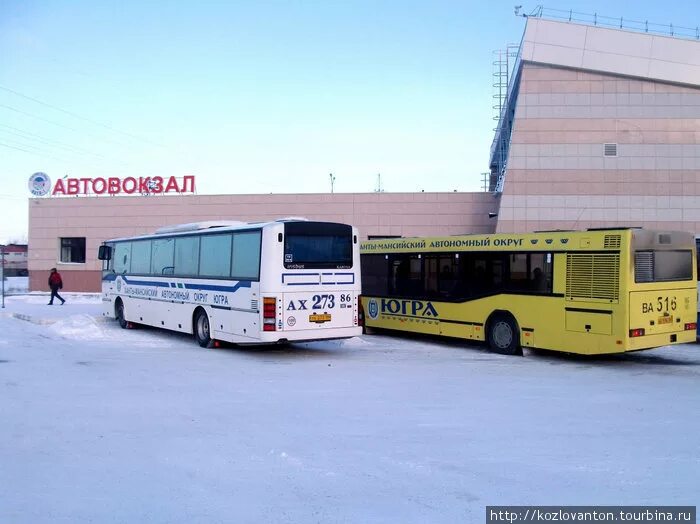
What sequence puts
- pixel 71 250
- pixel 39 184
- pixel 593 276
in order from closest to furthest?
pixel 593 276, pixel 39 184, pixel 71 250

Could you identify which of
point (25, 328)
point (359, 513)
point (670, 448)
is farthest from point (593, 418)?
point (25, 328)

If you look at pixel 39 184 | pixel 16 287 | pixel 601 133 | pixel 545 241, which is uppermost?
pixel 601 133

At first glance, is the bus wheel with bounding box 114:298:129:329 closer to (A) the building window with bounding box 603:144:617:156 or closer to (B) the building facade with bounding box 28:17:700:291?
(B) the building facade with bounding box 28:17:700:291

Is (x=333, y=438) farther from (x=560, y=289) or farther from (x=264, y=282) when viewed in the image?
(x=560, y=289)

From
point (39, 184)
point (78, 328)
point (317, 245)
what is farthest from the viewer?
point (39, 184)

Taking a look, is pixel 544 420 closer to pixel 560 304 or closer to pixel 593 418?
pixel 593 418

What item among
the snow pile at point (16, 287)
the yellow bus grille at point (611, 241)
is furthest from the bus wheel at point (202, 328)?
the snow pile at point (16, 287)

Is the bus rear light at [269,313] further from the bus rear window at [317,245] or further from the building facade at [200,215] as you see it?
the building facade at [200,215]

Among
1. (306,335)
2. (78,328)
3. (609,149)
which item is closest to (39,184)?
(78,328)

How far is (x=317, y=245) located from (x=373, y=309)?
4.92m

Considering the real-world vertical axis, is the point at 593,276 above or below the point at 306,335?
above

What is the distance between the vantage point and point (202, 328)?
16.1m

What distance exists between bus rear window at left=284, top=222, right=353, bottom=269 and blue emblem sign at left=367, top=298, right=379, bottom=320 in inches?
159

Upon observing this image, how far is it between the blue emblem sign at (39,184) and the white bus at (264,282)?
2782 cm
